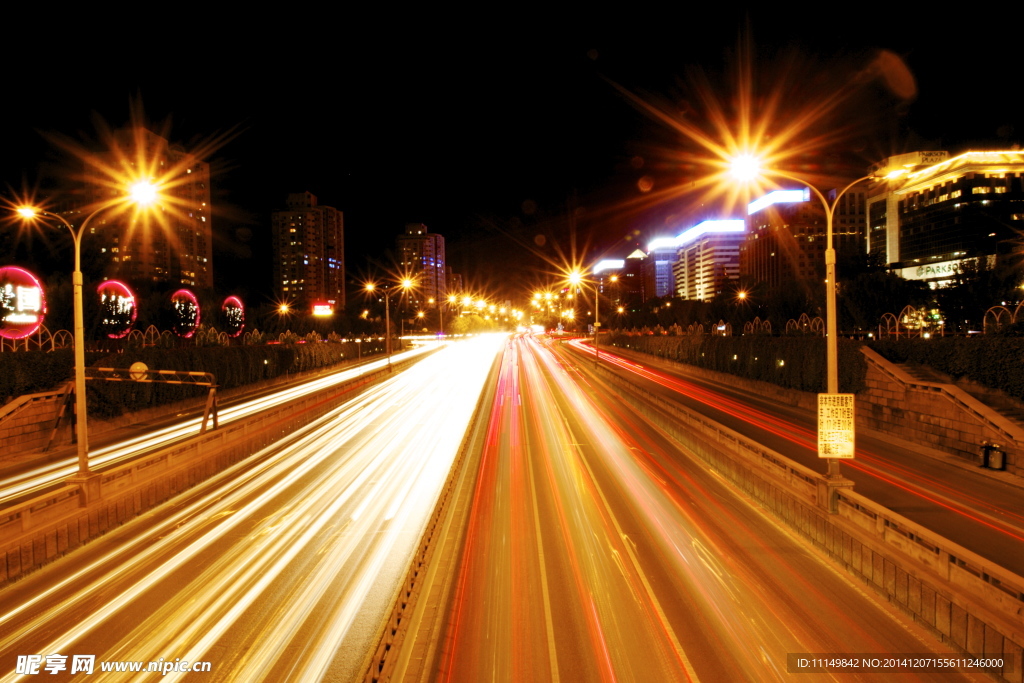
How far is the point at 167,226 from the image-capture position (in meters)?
121

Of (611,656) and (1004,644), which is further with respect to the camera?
(611,656)

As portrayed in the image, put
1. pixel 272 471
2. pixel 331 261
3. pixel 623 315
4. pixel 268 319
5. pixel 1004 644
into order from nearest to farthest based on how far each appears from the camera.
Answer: pixel 1004 644, pixel 272 471, pixel 268 319, pixel 623 315, pixel 331 261

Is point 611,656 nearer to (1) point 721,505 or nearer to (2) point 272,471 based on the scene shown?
(1) point 721,505

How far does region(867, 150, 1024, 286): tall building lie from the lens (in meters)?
117

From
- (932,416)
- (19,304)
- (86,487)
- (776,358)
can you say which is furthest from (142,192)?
(776,358)

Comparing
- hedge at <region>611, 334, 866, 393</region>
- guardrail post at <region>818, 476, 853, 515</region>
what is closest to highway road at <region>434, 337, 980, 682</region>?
guardrail post at <region>818, 476, 853, 515</region>

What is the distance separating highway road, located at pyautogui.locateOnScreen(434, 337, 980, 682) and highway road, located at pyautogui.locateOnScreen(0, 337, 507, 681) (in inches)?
64.9

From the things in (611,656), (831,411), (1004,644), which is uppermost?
(831,411)

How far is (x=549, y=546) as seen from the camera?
11.5m

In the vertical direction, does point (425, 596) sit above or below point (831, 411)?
below

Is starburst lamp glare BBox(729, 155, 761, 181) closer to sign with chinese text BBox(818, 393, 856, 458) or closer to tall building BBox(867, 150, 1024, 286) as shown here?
sign with chinese text BBox(818, 393, 856, 458)

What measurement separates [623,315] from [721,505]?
11189cm

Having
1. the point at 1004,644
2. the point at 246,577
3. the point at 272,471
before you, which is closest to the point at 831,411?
the point at 1004,644

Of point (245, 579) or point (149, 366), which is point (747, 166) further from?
point (149, 366)
